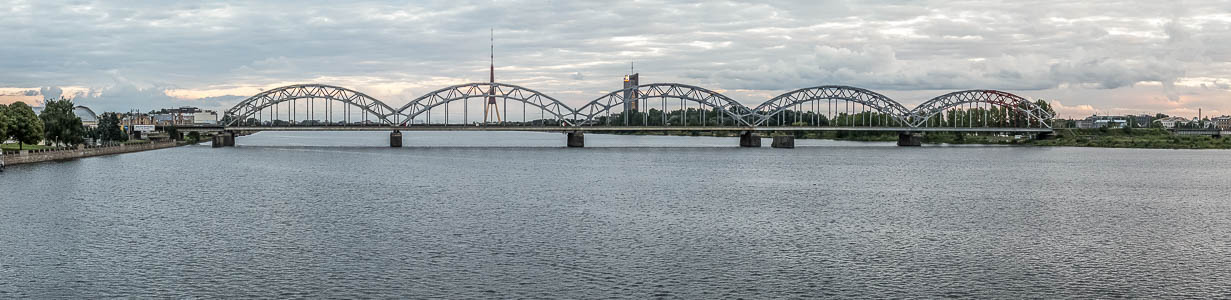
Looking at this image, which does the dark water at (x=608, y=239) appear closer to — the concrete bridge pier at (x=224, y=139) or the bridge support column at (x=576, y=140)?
the bridge support column at (x=576, y=140)

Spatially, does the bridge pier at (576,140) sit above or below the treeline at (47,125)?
below

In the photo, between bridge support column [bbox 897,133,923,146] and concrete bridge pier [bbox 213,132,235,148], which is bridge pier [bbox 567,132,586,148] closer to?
concrete bridge pier [bbox 213,132,235,148]

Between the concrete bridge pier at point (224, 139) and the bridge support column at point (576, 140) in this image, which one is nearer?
the bridge support column at point (576, 140)

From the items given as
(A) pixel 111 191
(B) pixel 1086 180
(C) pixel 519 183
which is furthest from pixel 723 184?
(A) pixel 111 191

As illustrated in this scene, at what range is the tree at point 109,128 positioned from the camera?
5832 inches

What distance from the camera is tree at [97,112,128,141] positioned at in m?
148

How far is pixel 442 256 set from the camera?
3197 cm

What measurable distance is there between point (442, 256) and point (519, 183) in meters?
38.8

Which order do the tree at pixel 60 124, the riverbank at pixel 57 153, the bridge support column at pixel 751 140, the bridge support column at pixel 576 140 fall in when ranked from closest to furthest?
the riverbank at pixel 57 153 < the tree at pixel 60 124 < the bridge support column at pixel 576 140 < the bridge support column at pixel 751 140

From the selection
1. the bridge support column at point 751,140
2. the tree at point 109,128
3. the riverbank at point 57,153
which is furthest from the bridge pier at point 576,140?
the tree at point 109,128

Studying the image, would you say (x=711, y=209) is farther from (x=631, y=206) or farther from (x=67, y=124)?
(x=67, y=124)

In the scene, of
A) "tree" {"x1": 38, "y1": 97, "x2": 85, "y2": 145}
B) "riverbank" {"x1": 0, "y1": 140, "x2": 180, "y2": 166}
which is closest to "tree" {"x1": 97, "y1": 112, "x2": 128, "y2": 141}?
"riverbank" {"x1": 0, "y1": 140, "x2": 180, "y2": 166}

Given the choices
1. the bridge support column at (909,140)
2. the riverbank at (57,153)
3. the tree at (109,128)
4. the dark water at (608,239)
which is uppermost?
the tree at (109,128)

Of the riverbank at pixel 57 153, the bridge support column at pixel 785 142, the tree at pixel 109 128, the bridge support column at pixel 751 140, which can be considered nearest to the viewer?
the riverbank at pixel 57 153
